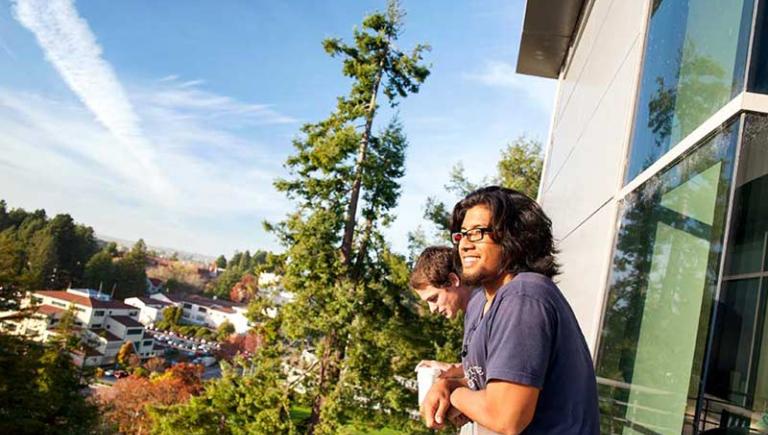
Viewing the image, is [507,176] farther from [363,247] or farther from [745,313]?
[745,313]

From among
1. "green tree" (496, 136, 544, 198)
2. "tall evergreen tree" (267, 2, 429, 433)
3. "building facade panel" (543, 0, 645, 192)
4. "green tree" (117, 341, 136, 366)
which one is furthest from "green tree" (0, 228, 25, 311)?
"building facade panel" (543, 0, 645, 192)

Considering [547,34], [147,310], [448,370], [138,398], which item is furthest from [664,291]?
[147,310]

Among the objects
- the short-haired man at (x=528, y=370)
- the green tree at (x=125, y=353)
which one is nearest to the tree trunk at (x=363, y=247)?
the short-haired man at (x=528, y=370)

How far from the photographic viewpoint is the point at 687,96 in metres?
1.79

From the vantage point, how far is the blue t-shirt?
3.19 feet

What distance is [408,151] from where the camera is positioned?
53.1ft

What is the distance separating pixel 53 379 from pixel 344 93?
57.2 feet

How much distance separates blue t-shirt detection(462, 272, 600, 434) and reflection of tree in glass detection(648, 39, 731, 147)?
79 centimetres

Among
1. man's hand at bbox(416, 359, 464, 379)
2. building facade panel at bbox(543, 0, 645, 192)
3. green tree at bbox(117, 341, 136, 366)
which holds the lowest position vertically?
green tree at bbox(117, 341, 136, 366)

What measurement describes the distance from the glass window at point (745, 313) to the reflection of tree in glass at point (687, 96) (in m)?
0.27

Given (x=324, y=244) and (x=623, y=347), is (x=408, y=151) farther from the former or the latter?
(x=623, y=347)

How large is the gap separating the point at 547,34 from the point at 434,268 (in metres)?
4.52

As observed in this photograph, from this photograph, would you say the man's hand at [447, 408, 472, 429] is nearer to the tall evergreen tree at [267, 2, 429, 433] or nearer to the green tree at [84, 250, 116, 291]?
the tall evergreen tree at [267, 2, 429, 433]

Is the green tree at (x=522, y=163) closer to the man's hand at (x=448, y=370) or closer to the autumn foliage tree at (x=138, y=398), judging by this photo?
the man's hand at (x=448, y=370)
